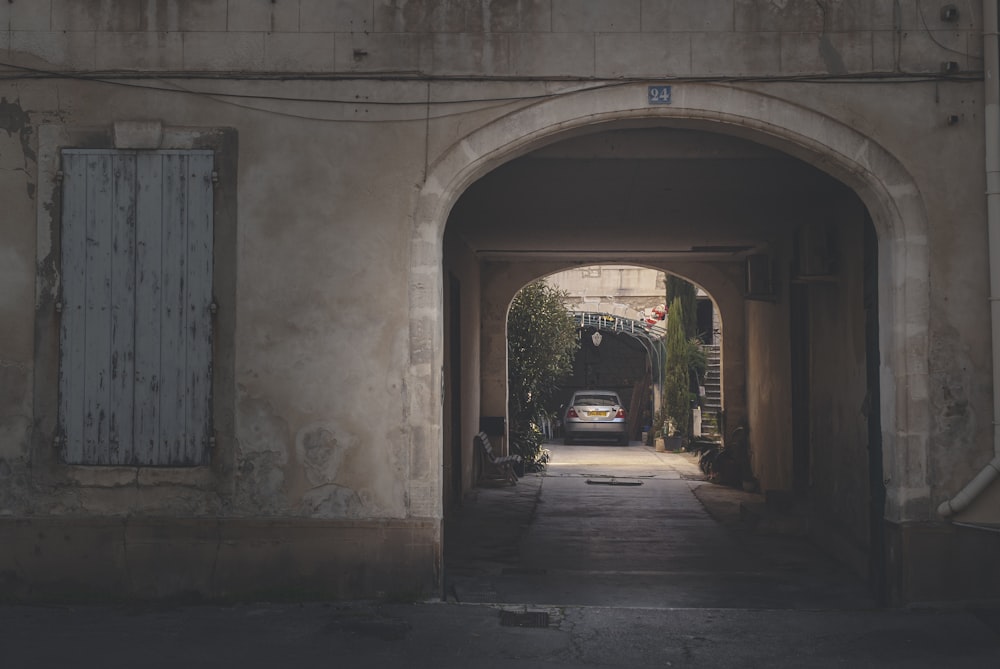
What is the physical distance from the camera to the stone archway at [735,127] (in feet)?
23.4

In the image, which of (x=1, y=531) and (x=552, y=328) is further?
(x=552, y=328)

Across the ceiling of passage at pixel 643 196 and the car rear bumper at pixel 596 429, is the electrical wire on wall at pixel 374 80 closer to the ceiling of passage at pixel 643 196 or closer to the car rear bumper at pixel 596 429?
the ceiling of passage at pixel 643 196

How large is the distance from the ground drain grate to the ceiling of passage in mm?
3686

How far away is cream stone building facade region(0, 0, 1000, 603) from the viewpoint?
23.4 ft

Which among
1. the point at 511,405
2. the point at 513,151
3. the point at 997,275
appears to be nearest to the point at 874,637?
the point at 997,275

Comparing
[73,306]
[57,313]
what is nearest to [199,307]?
[73,306]

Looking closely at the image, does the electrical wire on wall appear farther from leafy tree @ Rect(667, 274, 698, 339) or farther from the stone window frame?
leafy tree @ Rect(667, 274, 698, 339)

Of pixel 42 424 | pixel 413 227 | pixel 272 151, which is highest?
pixel 272 151

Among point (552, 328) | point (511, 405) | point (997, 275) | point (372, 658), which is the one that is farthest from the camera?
point (552, 328)

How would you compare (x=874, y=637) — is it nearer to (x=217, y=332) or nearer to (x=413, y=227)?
(x=413, y=227)

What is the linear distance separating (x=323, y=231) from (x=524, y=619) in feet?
9.57

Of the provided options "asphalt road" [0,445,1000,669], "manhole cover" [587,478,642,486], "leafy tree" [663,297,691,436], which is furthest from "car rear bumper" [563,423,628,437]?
"asphalt road" [0,445,1000,669]

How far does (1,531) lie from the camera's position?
7.17 metres

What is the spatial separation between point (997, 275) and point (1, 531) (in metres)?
6.85
